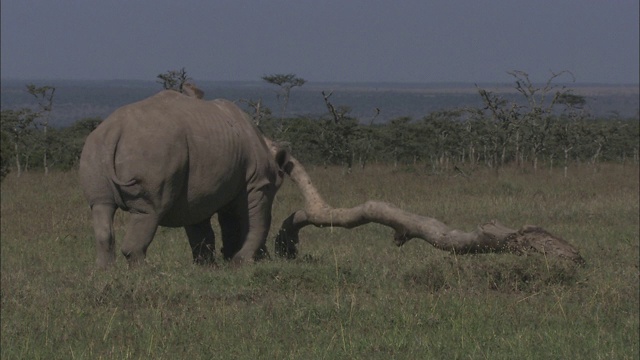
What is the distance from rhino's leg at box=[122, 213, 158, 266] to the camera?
921 centimetres

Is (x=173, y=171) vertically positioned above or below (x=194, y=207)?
above

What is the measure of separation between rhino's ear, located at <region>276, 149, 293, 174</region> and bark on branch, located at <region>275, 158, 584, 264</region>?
3 centimetres

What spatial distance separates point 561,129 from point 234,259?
27196mm

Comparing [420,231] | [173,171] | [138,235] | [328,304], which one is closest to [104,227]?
[138,235]

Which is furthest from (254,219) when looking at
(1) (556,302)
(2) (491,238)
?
(1) (556,302)

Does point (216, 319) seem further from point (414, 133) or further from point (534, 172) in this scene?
point (414, 133)

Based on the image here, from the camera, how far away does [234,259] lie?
33.7 feet

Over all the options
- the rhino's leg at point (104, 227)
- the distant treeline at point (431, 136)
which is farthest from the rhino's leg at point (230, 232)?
the distant treeline at point (431, 136)

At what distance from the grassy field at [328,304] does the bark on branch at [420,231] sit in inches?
7.1

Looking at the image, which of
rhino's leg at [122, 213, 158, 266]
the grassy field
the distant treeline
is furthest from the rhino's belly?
the distant treeline

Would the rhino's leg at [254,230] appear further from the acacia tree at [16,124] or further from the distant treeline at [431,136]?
the acacia tree at [16,124]

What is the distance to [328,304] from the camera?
791 centimetres

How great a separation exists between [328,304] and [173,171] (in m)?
2.08

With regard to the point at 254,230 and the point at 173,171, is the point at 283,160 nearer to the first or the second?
the point at 254,230
